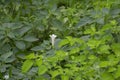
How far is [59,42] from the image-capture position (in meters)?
Answer: 2.36

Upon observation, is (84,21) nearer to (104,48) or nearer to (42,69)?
(104,48)

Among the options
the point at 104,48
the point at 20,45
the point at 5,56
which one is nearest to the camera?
the point at 104,48

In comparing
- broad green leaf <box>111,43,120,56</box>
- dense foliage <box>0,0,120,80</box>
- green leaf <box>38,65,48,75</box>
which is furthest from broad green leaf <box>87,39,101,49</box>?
green leaf <box>38,65,48,75</box>

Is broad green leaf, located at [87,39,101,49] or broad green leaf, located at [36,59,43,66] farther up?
broad green leaf, located at [87,39,101,49]

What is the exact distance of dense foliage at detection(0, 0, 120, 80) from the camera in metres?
2.10

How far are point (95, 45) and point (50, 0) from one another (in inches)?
46.5

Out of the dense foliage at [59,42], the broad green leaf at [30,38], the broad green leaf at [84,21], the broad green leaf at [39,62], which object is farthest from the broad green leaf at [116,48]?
the broad green leaf at [30,38]

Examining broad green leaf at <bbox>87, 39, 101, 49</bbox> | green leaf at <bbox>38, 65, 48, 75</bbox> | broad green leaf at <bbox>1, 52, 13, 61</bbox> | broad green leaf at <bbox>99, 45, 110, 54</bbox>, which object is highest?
broad green leaf at <bbox>87, 39, 101, 49</bbox>

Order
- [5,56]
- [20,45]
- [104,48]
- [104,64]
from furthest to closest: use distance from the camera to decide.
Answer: [20,45], [5,56], [104,48], [104,64]

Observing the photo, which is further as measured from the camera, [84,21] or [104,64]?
[84,21]

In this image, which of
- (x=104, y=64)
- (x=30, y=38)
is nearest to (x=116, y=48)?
(x=104, y=64)

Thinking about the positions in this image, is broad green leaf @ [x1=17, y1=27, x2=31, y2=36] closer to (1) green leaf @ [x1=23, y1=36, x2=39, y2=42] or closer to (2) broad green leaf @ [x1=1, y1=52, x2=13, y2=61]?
(1) green leaf @ [x1=23, y1=36, x2=39, y2=42]

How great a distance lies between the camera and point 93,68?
81.8 inches

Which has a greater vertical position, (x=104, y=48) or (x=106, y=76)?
(x=104, y=48)
